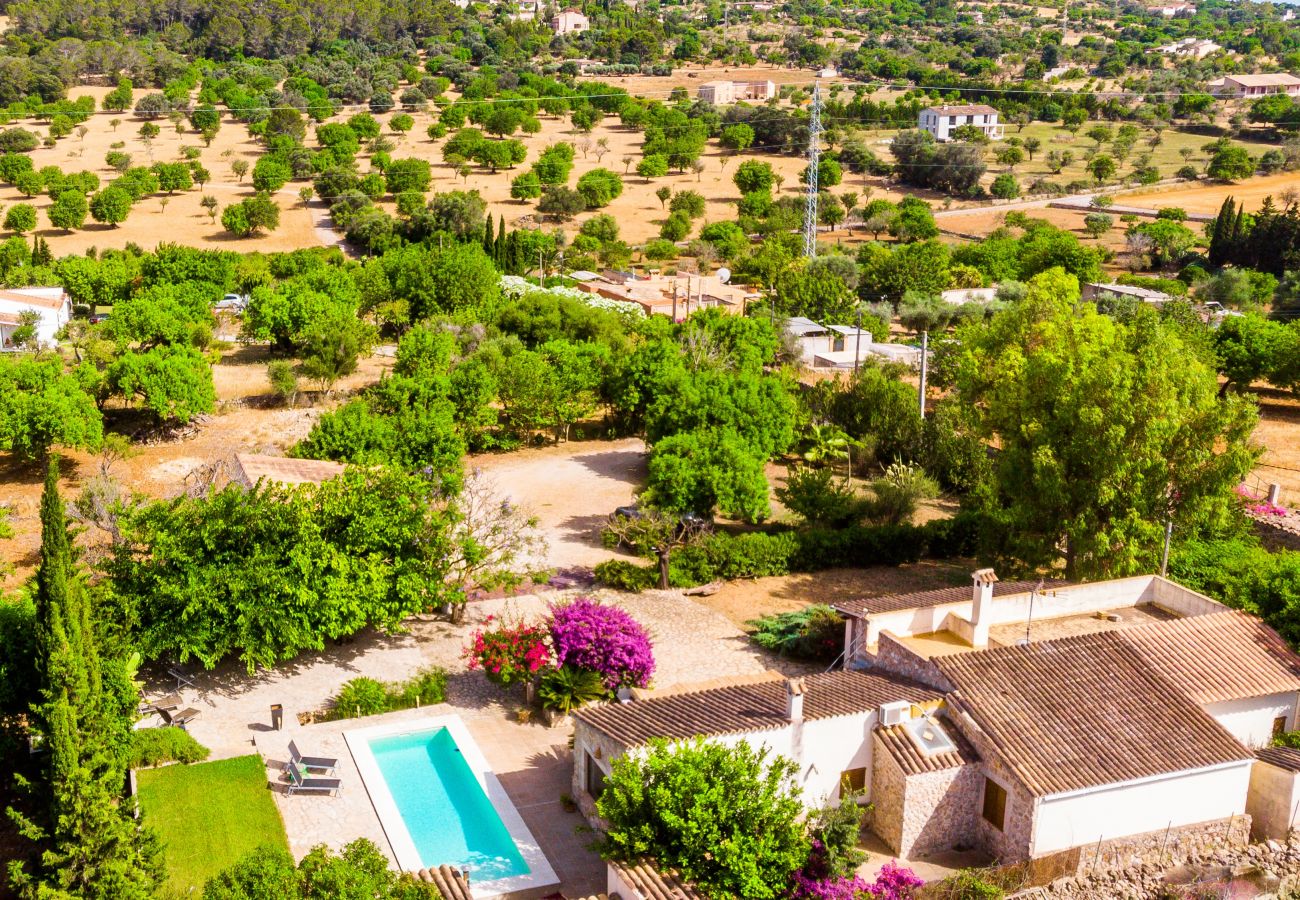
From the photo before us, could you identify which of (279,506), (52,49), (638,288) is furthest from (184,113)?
(279,506)

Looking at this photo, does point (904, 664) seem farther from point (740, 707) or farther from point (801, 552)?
point (801, 552)

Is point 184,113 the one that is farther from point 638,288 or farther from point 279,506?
point 279,506

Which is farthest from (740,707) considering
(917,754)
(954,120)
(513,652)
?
(954,120)

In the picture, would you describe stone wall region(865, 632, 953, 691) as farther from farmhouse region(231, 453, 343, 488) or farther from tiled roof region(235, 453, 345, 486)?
tiled roof region(235, 453, 345, 486)

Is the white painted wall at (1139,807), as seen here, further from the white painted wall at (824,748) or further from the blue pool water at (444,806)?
the blue pool water at (444,806)

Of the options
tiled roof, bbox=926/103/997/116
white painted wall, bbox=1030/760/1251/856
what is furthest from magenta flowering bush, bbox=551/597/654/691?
tiled roof, bbox=926/103/997/116

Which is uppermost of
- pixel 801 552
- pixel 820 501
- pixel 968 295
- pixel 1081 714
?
pixel 1081 714

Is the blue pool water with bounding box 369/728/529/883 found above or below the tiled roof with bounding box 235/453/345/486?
below
